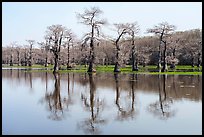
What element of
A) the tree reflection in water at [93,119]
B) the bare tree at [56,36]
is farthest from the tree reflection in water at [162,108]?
the bare tree at [56,36]

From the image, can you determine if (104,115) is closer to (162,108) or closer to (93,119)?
(93,119)

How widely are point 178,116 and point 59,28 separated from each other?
41.2 meters

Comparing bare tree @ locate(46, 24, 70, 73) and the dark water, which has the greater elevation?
bare tree @ locate(46, 24, 70, 73)

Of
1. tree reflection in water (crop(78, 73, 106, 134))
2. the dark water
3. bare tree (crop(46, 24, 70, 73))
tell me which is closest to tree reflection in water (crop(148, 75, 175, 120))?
the dark water

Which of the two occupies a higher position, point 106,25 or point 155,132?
point 106,25

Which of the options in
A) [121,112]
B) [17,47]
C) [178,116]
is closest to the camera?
[178,116]

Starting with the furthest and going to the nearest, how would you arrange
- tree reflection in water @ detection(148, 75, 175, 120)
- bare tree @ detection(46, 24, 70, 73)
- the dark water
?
bare tree @ detection(46, 24, 70, 73), tree reflection in water @ detection(148, 75, 175, 120), the dark water

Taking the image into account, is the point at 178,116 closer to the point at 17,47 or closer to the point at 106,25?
the point at 106,25

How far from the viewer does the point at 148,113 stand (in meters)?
10.6

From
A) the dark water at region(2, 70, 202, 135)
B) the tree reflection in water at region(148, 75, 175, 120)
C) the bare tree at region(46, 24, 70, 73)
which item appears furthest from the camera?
the bare tree at region(46, 24, 70, 73)

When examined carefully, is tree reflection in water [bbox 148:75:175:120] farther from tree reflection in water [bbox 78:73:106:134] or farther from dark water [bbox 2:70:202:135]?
tree reflection in water [bbox 78:73:106:134]

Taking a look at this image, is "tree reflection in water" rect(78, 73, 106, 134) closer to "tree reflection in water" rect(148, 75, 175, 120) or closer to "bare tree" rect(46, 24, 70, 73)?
"tree reflection in water" rect(148, 75, 175, 120)

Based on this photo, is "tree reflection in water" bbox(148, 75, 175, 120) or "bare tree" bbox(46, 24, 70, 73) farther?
"bare tree" bbox(46, 24, 70, 73)

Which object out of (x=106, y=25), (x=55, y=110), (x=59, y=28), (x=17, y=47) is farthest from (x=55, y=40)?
(x=17, y=47)
